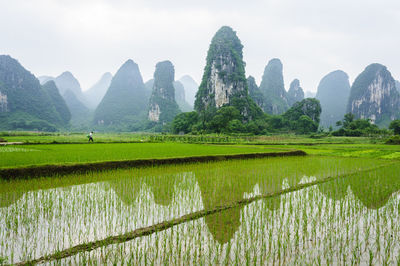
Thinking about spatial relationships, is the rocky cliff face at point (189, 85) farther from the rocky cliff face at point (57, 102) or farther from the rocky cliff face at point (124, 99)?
the rocky cliff face at point (57, 102)

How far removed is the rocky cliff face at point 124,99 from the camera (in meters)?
88.6

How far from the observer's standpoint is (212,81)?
6047 cm

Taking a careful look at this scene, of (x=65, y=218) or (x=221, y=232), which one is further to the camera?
(x=65, y=218)

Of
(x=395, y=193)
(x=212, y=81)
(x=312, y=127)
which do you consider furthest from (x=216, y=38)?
(x=395, y=193)

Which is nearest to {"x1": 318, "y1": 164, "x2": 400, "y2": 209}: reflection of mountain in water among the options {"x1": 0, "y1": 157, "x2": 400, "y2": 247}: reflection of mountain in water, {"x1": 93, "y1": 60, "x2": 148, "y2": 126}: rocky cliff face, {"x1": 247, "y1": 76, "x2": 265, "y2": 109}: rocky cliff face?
{"x1": 0, "y1": 157, "x2": 400, "y2": 247}: reflection of mountain in water

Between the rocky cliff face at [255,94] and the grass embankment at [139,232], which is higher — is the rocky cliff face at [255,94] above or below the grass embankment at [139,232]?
above

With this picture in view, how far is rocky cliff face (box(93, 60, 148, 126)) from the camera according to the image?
88.6 meters

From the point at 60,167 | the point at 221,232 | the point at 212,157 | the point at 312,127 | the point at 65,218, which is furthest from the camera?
the point at 312,127

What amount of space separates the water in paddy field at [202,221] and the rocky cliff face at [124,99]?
88.1 meters

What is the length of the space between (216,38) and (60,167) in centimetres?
6225

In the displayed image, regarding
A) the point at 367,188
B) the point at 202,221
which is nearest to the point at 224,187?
the point at 202,221

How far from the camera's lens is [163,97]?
81688 mm

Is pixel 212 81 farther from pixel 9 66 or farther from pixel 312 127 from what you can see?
pixel 9 66

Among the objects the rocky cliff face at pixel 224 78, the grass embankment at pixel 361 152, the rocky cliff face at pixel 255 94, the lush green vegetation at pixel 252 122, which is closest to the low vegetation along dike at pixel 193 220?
the grass embankment at pixel 361 152
